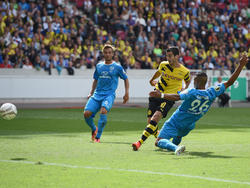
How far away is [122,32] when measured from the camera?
32.8 metres

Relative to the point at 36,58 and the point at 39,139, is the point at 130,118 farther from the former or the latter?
the point at 36,58

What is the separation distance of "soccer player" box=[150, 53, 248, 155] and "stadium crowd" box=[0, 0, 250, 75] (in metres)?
18.4

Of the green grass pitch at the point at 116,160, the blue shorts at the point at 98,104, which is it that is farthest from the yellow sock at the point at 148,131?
the blue shorts at the point at 98,104

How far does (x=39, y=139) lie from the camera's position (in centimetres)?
1246

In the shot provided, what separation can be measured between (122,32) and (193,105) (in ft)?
75.8

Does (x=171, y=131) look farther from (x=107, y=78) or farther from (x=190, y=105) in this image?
(x=107, y=78)

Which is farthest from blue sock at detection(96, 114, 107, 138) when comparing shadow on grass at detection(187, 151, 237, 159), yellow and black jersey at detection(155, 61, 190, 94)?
shadow on grass at detection(187, 151, 237, 159)

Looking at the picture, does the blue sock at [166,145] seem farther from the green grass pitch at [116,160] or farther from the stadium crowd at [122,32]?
the stadium crowd at [122,32]

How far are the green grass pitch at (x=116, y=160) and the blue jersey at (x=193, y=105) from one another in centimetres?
57

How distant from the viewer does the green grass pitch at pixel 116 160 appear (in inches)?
274

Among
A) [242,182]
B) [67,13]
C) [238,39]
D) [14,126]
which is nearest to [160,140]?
[242,182]

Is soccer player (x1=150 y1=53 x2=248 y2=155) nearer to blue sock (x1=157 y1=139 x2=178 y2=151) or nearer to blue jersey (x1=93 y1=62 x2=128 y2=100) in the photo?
blue sock (x1=157 y1=139 x2=178 y2=151)

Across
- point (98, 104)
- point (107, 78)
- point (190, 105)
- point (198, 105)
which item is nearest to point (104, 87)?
point (107, 78)

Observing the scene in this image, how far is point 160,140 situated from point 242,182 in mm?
3382
